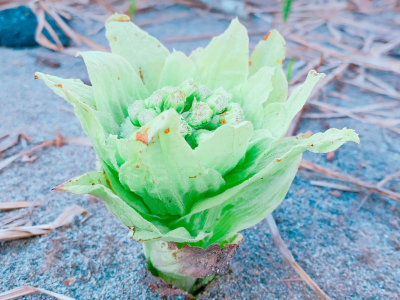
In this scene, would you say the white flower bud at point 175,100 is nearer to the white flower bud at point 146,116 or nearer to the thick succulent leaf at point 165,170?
the white flower bud at point 146,116

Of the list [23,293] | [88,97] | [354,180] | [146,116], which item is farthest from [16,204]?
[354,180]

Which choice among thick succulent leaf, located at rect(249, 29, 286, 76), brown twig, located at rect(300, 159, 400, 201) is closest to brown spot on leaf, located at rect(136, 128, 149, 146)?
thick succulent leaf, located at rect(249, 29, 286, 76)

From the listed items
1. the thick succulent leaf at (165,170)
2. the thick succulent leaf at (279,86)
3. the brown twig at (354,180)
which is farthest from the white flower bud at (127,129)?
the brown twig at (354,180)

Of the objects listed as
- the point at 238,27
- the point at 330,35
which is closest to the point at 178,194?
the point at 238,27

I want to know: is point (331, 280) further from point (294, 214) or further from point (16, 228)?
point (16, 228)

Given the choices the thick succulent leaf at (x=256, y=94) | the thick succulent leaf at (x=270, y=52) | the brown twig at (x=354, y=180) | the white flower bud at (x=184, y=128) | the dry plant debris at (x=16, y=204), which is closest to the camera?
the white flower bud at (x=184, y=128)

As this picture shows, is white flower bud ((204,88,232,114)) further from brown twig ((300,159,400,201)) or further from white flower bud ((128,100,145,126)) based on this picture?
brown twig ((300,159,400,201))

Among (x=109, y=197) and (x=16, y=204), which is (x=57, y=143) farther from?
(x=109, y=197)
